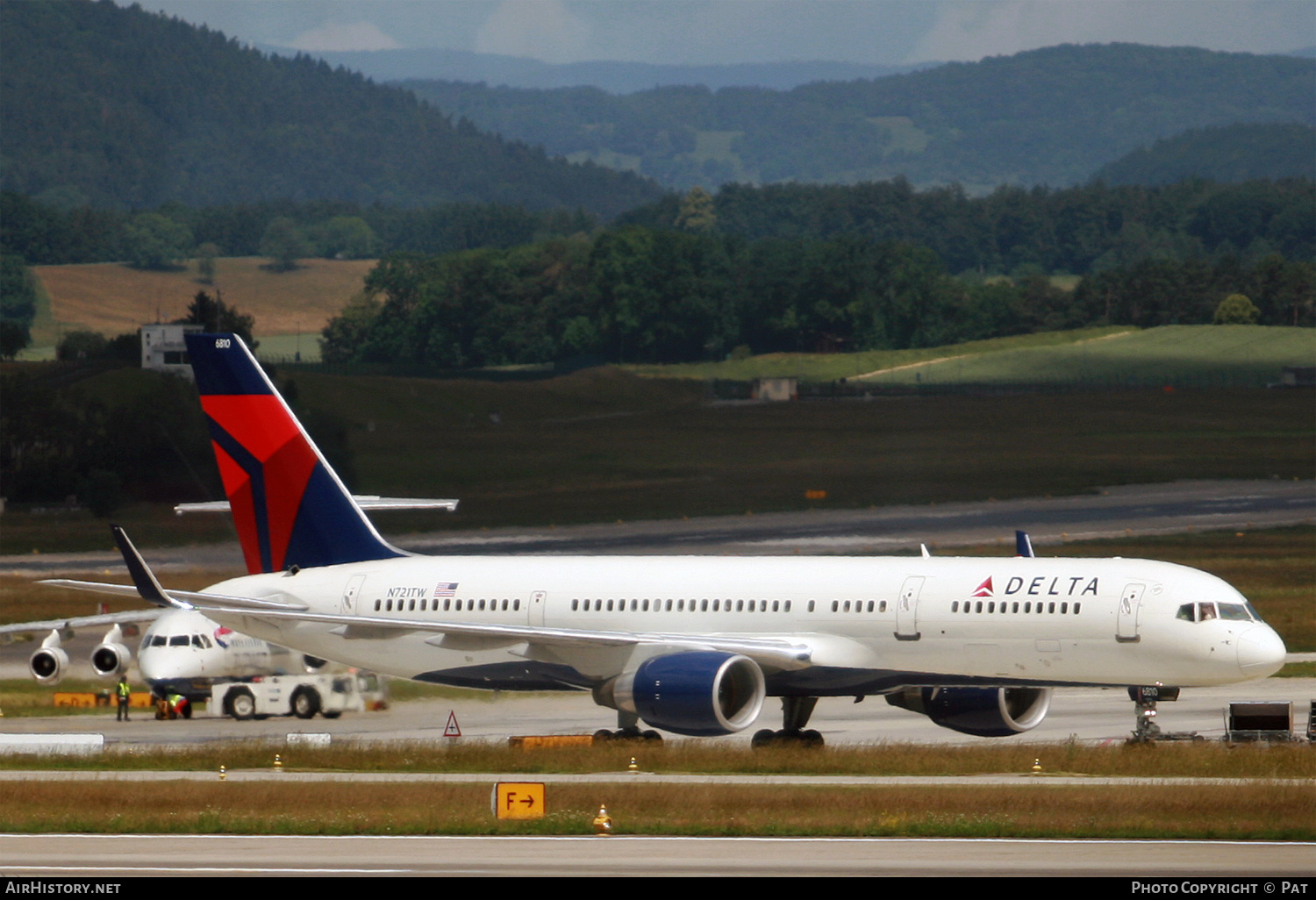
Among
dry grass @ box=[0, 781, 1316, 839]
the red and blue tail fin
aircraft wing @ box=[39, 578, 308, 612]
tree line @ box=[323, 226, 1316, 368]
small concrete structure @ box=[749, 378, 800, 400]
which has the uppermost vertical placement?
tree line @ box=[323, 226, 1316, 368]

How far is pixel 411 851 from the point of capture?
23.8 m

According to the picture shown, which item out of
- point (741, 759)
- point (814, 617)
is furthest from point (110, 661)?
point (741, 759)

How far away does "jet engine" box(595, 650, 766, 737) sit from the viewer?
1489 inches

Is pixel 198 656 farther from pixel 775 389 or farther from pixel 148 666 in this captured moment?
pixel 775 389

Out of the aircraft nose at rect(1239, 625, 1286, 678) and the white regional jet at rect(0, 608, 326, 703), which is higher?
the aircraft nose at rect(1239, 625, 1286, 678)

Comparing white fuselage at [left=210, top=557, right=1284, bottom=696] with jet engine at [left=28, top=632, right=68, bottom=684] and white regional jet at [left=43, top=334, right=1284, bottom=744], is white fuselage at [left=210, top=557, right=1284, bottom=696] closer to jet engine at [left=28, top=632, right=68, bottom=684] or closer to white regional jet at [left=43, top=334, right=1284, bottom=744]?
white regional jet at [left=43, top=334, right=1284, bottom=744]

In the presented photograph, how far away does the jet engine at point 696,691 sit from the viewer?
37812 millimetres

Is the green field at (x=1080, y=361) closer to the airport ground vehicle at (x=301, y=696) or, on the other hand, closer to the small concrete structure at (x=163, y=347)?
the small concrete structure at (x=163, y=347)

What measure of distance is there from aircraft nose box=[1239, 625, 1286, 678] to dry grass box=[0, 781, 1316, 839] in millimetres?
7502

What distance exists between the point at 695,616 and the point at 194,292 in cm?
13678

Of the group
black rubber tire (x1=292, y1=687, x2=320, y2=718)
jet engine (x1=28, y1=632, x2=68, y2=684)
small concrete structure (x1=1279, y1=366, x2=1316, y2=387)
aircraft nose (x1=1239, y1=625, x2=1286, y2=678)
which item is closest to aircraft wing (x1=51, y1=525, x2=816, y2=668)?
black rubber tire (x1=292, y1=687, x2=320, y2=718)

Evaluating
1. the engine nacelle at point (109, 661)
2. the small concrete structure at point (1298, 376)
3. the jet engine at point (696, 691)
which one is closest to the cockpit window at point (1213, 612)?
the jet engine at point (696, 691)

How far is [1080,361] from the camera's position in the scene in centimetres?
14100

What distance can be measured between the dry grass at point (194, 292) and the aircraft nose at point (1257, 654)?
370 feet
